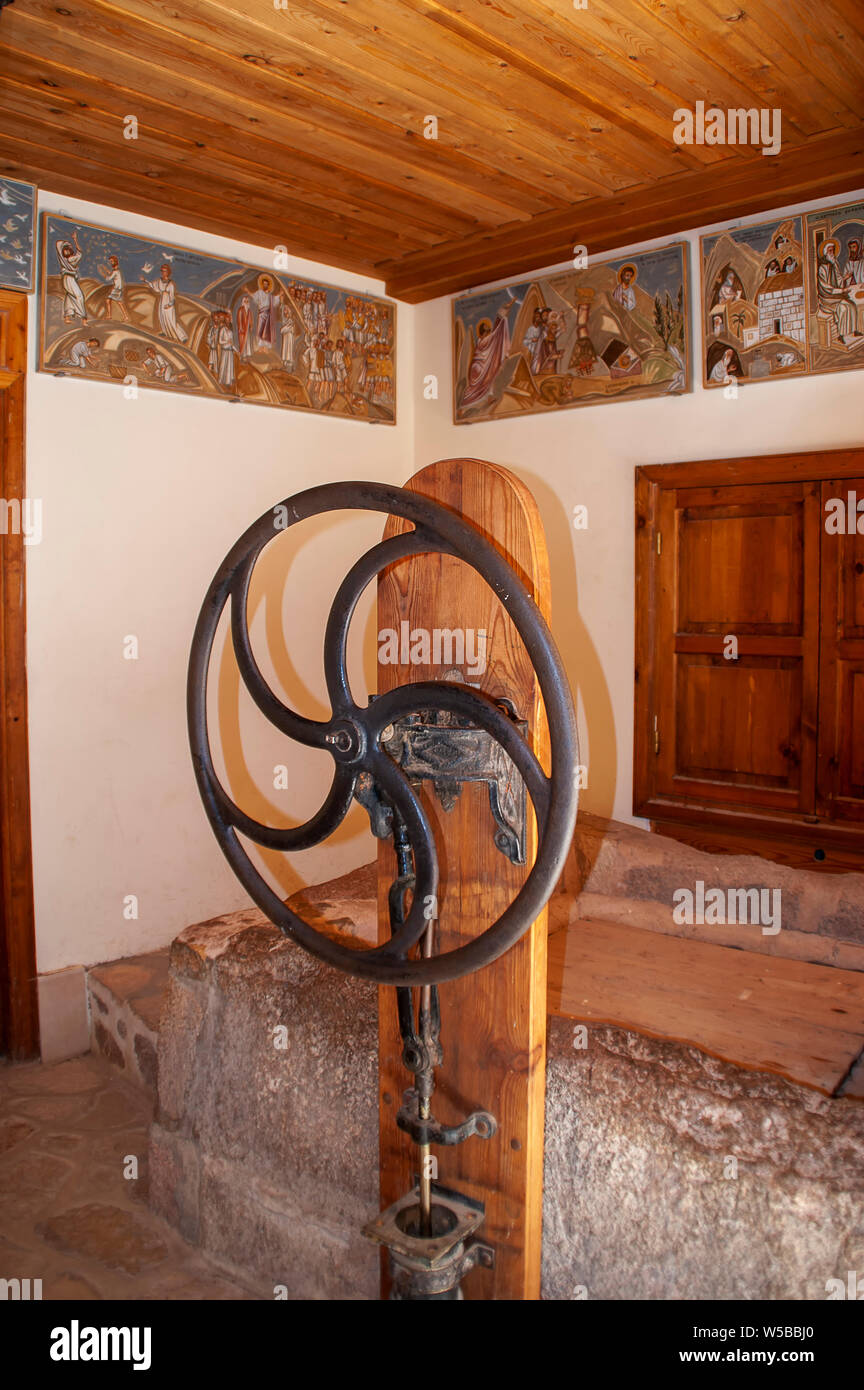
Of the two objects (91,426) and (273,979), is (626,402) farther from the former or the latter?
(273,979)

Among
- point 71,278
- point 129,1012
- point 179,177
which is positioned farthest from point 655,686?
point 71,278

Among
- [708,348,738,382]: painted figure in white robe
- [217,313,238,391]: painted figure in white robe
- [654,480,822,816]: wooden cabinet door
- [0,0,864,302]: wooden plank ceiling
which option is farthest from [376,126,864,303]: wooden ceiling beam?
[654,480,822,816]: wooden cabinet door

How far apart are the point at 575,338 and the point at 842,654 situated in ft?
6.08

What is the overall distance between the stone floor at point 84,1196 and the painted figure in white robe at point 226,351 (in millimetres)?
2839

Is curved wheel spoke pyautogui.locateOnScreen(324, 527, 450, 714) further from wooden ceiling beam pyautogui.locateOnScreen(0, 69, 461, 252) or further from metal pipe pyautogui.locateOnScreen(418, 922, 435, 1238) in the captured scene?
wooden ceiling beam pyautogui.locateOnScreen(0, 69, 461, 252)

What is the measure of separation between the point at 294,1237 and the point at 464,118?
3221 mm

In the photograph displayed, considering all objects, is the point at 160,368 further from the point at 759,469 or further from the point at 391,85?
the point at 759,469

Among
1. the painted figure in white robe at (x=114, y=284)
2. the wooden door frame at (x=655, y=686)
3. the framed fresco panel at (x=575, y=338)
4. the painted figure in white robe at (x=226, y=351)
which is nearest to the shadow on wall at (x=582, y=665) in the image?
the wooden door frame at (x=655, y=686)

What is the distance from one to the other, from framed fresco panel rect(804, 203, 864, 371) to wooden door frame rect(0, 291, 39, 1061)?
2937 millimetres

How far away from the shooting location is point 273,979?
2.20 m

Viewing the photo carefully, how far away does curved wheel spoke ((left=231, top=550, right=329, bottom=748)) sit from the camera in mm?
1515

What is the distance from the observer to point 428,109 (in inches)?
125
